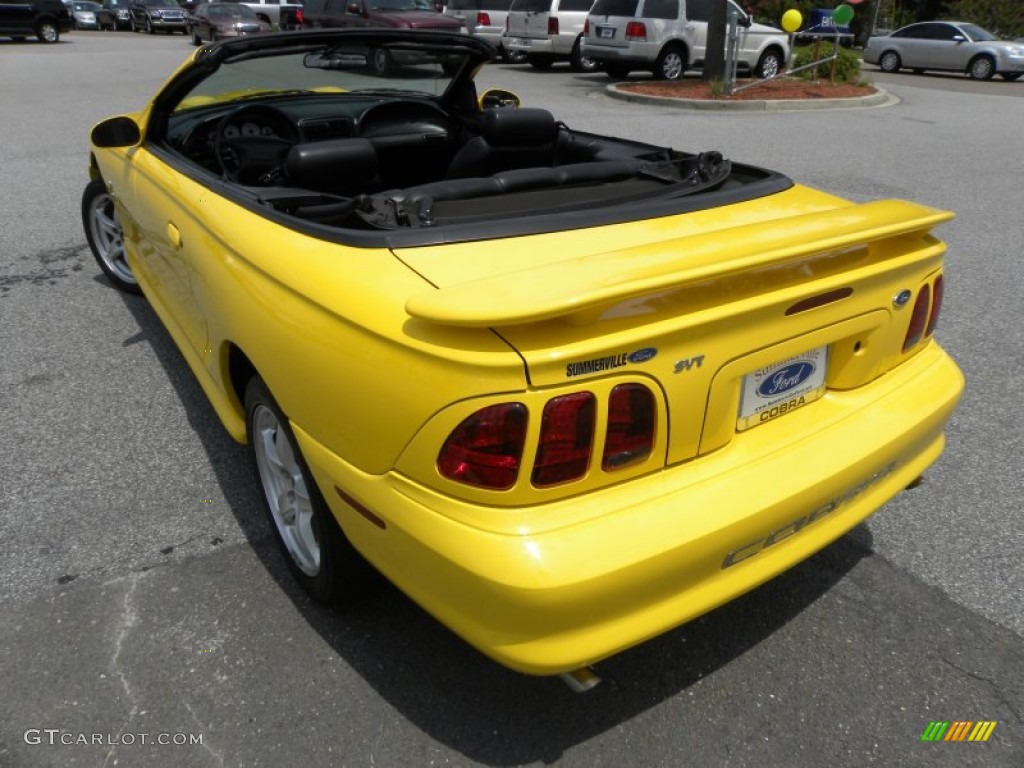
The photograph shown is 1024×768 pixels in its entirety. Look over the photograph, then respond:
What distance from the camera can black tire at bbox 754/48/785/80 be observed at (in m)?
17.5

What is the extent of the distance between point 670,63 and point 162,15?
21543mm

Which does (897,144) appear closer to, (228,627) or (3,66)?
(228,627)

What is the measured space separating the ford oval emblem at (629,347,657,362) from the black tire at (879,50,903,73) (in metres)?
24.7

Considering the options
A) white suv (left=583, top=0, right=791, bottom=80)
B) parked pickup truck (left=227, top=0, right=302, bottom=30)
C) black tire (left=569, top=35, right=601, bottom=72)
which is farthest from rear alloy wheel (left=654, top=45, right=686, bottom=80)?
parked pickup truck (left=227, top=0, right=302, bottom=30)

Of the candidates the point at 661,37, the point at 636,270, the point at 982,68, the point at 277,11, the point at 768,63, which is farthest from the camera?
the point at 277,11

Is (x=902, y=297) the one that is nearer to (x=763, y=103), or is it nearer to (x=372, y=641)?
(x=372, y=641)

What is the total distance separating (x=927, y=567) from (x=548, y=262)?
1725mm

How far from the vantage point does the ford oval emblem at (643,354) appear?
1729 mm

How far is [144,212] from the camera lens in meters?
3.49

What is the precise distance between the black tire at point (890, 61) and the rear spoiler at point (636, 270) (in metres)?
23.8

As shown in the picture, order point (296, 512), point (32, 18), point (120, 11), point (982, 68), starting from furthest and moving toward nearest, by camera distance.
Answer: point (120, 11) → point (32, 18) → point (982, 68) → point (296, 512)

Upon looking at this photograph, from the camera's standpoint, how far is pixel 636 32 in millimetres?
16344

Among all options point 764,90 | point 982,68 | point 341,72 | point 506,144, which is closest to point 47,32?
point 764,90

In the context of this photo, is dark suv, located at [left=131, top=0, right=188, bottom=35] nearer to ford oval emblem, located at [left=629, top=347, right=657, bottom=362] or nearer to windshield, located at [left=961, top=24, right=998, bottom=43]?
windshield, located at [left=961, top=24, right=998, bottom=43]
